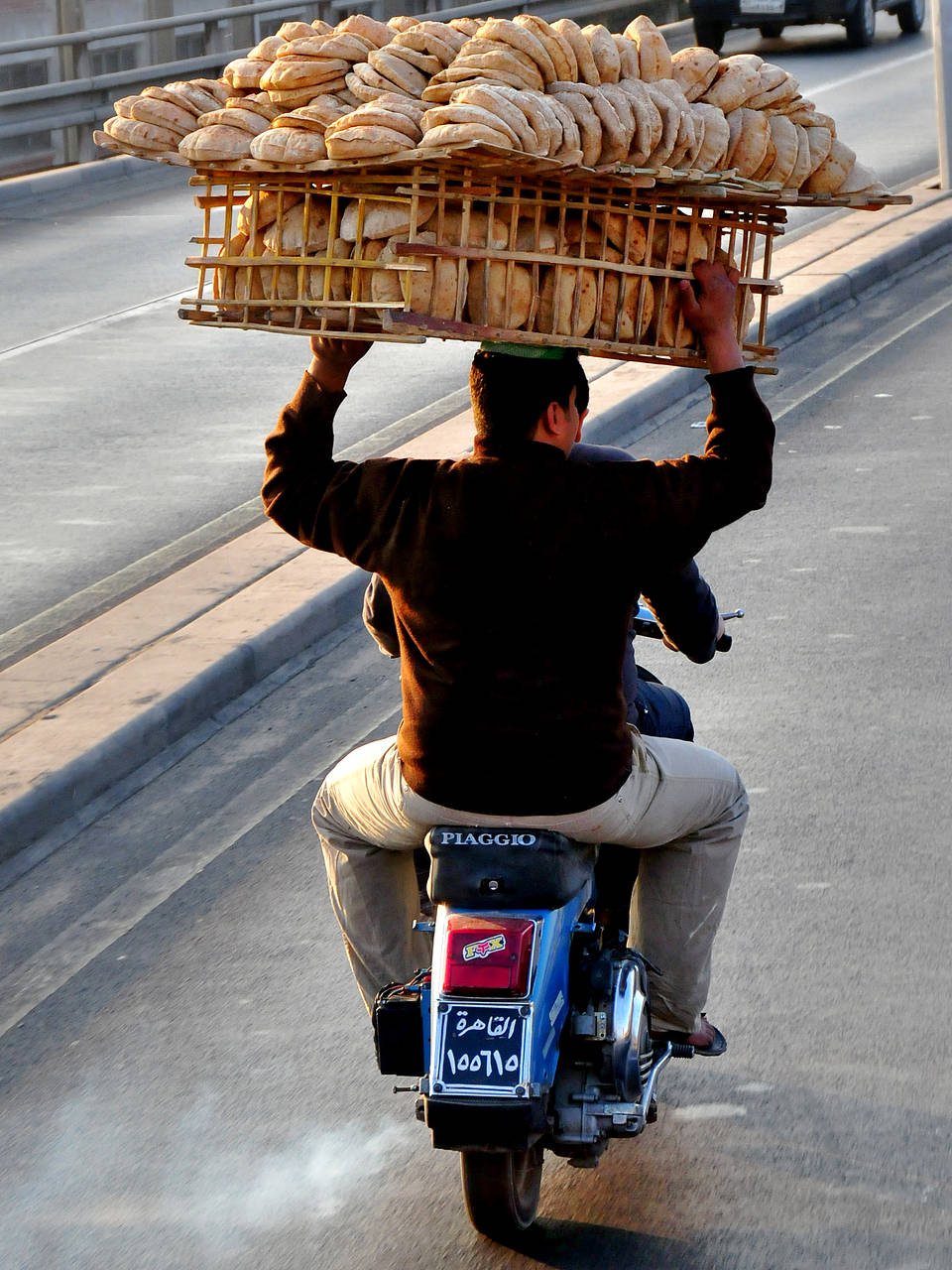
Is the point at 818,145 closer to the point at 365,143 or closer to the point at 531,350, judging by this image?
the point at 531,350

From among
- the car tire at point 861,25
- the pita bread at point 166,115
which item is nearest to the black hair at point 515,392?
the pita bread at point 166,115

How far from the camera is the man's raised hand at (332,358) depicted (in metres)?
3.49

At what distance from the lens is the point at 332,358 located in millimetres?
3502

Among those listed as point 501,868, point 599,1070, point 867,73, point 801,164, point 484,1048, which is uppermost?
point 801,164

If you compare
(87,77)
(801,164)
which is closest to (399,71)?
(801,164)

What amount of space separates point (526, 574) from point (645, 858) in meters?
0.76

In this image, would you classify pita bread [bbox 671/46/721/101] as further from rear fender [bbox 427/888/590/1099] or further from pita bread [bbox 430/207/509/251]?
rear fender [bbox 427/888/590/1099]

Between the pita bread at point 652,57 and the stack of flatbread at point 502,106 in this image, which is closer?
the stack of flatbread at point 502,106

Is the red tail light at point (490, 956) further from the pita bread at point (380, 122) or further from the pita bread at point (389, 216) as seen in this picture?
the pita bread at point (380, 122)

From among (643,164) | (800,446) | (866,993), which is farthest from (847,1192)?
(800,446)

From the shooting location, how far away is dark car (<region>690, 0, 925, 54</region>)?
28.7 m

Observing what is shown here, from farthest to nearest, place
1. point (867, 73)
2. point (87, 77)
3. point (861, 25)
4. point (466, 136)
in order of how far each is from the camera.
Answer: point (861, 25) → point (867, 73) → point (87, 77) → point (466, 136)

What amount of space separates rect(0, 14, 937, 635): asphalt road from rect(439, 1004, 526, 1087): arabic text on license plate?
14.5ft

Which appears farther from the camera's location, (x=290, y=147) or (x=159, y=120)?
(x=159, y=120)
